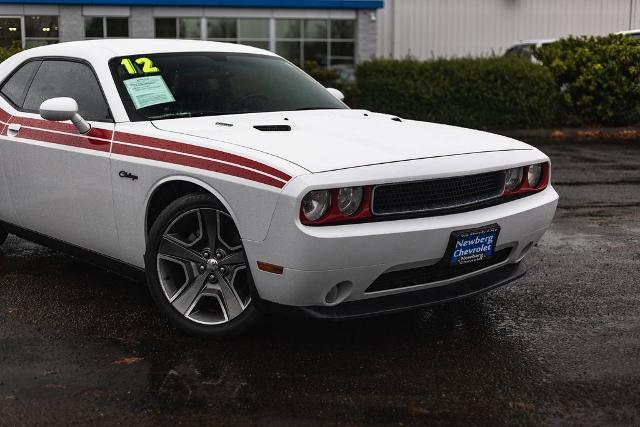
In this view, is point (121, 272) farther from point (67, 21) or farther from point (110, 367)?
point (67, 21)

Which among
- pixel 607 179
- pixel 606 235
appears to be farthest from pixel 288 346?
pixel 607 179

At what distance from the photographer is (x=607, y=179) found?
10633 mm

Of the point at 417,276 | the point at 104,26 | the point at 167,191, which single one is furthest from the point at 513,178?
the point at 104,26

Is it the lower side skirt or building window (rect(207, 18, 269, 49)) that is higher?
building window (rect(207, 18, 269, 49))

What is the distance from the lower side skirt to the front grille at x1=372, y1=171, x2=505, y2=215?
1.31 feet

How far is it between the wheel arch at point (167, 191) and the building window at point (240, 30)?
22.3 meters

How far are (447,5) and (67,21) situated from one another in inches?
484

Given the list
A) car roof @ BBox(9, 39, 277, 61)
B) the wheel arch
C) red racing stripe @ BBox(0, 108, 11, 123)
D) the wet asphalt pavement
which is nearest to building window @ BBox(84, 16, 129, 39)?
car roof @ BBox(9, 39, 277, 61)

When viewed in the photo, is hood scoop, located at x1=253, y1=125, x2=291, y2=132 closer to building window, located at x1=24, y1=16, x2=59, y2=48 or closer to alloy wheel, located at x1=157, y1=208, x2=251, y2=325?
alloy wheel, located at x1=157, y1=208, x2=251, y2=325

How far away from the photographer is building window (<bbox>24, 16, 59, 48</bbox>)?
25109 millimetres

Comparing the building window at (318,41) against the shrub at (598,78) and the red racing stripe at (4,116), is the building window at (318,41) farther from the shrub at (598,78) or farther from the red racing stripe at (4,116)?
the red racing stripe at (4,116)

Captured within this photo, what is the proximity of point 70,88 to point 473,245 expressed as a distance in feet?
8.83

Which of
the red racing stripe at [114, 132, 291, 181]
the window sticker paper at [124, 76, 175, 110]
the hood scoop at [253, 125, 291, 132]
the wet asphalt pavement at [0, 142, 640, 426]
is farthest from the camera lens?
the window sticker paper at [124, 76, 175, 110]

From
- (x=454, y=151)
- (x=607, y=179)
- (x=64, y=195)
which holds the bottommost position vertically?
(x=607, y=179)
